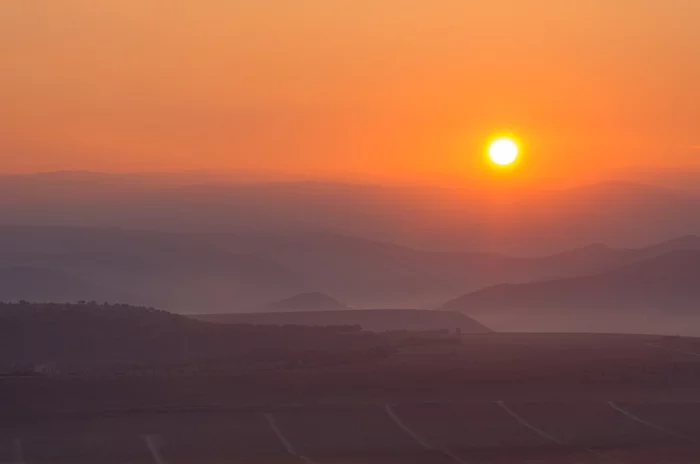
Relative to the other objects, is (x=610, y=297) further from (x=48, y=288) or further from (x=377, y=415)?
(x=377, y=415)

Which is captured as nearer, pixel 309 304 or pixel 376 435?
pixel 376 435

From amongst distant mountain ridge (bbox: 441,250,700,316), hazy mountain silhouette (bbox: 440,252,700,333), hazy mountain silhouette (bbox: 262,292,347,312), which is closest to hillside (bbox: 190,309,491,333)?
hazy mountain silhouette (bbox: 440,252,700,333)

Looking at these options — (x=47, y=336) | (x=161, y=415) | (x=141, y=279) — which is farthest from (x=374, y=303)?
(x=161, y=415)

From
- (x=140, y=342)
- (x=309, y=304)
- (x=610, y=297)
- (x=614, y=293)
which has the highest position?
(x=614, y=293)

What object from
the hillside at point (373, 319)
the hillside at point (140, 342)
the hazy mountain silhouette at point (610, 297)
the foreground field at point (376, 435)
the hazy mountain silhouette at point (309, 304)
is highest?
the hazy mountain silhouette at point (610, 297)

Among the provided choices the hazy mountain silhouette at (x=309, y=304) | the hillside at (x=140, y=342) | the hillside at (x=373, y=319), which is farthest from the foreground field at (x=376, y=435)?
the hazy mountain silhouette at (x=309, y=304)

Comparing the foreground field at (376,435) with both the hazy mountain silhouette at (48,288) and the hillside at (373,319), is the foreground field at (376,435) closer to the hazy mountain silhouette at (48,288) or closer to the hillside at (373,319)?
the hillside at (373,319)

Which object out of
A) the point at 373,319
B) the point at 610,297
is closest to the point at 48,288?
the point at 610,297

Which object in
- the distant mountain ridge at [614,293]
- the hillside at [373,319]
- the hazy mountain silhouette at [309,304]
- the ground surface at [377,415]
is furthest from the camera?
the distant mountain ridge at [614,293]

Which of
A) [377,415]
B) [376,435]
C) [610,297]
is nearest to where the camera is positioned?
[376,435]
